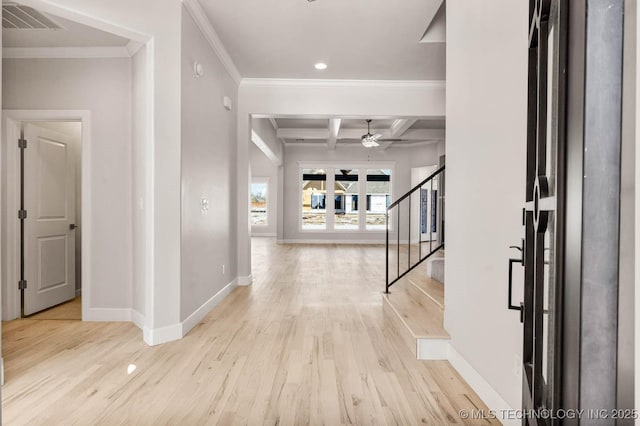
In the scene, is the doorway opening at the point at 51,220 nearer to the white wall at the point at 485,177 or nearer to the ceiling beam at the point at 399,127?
the white wall at the point at 485,177

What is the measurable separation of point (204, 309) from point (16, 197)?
2.20 m

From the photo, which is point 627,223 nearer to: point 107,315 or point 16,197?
point 107,315

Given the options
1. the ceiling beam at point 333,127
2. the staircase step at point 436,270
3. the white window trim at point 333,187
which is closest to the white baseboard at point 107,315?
the staircase step at point 436,270

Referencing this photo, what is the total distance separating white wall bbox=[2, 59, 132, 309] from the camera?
363 centimetres

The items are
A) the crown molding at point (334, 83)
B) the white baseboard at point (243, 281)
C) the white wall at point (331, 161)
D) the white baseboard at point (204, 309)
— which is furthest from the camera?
the white wall at point (331, 161)

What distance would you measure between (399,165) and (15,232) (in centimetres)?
954

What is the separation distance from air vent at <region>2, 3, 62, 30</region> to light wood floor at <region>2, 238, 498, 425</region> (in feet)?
8.99

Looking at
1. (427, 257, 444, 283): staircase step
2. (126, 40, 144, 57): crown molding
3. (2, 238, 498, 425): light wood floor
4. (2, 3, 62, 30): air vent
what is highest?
(2, 3, 62, 30): air vent

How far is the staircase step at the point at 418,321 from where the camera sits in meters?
2.71

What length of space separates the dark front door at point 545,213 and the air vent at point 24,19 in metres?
3.78

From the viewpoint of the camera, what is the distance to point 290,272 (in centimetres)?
634

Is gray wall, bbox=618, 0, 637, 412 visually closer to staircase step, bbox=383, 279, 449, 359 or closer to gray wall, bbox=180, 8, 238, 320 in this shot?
staircase step, bbox=383, 279, 449, 359

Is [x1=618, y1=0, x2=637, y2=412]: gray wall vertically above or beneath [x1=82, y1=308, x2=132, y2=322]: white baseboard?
above

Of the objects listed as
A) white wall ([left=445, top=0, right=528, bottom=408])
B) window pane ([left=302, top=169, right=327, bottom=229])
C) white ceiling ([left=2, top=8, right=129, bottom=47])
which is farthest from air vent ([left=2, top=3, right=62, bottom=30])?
window pane ([left=302, top=169, right=327, bottom=229])
